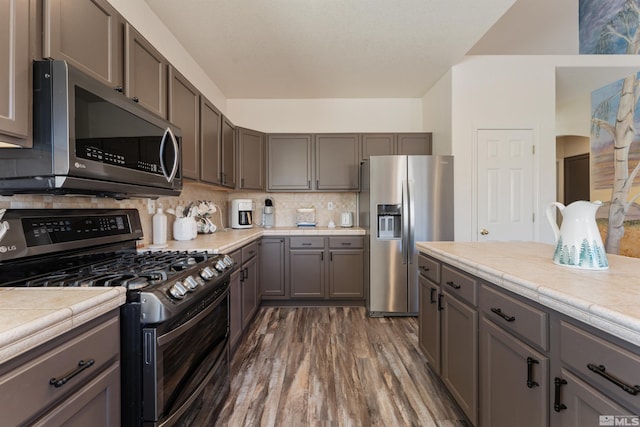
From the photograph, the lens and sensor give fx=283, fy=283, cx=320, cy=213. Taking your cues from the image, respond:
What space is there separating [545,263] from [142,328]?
1.70 metres

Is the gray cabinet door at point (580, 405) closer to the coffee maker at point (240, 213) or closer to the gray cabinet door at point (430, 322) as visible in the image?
the gray cabinet door at point (430, 322)

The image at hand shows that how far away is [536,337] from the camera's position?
0.97 meters

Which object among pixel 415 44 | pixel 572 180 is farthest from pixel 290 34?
pixel 572 180

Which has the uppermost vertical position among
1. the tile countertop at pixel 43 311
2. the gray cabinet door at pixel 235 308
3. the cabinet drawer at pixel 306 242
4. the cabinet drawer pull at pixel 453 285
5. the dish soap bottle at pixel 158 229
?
the dish soap bottle at pixel 158 229

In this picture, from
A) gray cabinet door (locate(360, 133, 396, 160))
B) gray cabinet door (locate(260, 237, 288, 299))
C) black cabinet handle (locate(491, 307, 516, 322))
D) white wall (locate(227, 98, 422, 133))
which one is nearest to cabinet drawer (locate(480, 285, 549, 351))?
black cabinet handle (locate(491, 307, 516, 322))

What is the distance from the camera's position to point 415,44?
2.62m

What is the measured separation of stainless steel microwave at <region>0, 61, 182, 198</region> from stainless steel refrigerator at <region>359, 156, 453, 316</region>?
233cm

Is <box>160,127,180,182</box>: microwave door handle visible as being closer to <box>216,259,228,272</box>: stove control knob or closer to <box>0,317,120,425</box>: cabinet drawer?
<box>216,259,228,272</box>: stove control knob

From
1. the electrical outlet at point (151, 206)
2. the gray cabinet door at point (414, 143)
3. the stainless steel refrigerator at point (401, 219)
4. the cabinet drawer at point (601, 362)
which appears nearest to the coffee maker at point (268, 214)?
the stainless steel refrigerator at point (401, 219)

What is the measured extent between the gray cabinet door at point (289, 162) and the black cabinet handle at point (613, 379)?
128 inches

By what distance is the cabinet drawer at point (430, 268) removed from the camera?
1791 mm

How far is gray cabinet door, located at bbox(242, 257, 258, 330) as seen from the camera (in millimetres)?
2511

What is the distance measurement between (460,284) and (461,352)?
36 centimetres

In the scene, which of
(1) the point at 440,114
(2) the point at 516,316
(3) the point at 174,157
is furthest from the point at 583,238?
(1) the point at 440,114
